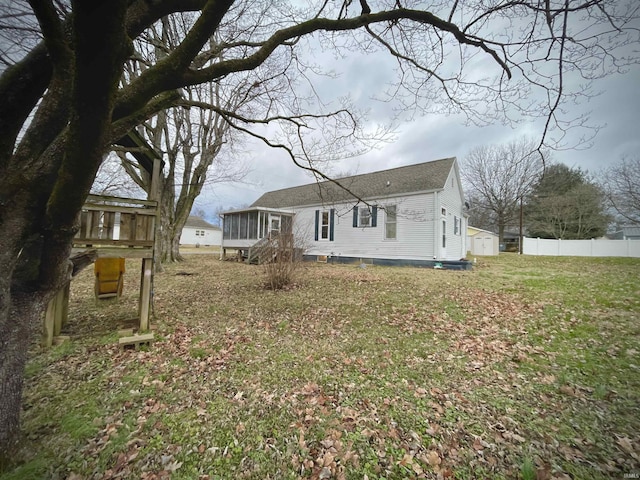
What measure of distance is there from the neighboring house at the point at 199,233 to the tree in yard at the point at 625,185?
42.6m

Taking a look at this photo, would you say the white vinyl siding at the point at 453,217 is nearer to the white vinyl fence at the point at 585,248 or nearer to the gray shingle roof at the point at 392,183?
the gray shingle roof at the point at 392,183

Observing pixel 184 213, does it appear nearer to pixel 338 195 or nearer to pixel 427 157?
pixel 338 195

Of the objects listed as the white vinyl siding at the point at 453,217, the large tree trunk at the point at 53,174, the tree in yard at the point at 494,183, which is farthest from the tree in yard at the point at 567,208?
the large tree trunk at the point at 53,174

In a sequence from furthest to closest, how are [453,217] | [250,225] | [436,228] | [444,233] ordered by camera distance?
[250,225] → [453,217] → [444,233] → [436,228]

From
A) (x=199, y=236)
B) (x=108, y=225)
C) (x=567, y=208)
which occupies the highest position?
(x=567, y=208)

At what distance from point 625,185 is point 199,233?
46627 millimetres

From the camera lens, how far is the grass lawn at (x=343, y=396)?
201 cm

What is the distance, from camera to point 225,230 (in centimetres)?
1808

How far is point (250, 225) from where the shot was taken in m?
16.0

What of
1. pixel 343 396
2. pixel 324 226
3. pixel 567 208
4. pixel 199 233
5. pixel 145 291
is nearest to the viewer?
pixel 343 396

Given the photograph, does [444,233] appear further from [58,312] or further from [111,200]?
[58,312]

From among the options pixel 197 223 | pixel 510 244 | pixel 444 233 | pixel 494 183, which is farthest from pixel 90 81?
pixel 197 223

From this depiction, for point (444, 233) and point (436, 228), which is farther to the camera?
point (444, 233)

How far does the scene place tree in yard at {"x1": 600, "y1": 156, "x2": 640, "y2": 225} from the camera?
16438mm
